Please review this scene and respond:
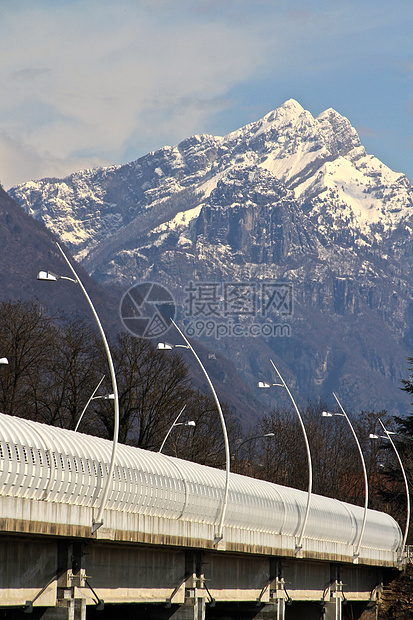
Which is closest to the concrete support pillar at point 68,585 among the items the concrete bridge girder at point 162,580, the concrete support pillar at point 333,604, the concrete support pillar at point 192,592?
the concrete bridge girder at point 162,580

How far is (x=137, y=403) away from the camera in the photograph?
7925 cm

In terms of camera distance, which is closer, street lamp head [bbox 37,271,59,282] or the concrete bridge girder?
the concrete bridge girder

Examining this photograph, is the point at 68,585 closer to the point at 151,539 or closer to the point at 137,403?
the point at 151,539

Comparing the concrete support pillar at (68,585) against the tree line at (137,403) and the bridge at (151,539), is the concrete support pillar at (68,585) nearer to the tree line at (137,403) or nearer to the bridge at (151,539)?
the bridge at (151,539)

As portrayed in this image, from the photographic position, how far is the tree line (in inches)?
2854

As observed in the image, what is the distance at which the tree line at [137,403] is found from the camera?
2854 inches

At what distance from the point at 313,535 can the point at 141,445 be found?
28003mm

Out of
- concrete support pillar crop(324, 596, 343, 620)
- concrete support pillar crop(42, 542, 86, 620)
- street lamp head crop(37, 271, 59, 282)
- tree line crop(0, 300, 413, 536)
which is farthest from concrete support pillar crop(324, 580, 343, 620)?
street lamp head crop(37, 271, 59, 282)

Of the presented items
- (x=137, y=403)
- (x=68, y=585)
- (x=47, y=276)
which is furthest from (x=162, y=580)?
(x=137, y=403)

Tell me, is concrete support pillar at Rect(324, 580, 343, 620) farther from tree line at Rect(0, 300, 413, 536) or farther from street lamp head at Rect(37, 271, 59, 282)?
street lamp head at Rect(37, 271, 59, 282)

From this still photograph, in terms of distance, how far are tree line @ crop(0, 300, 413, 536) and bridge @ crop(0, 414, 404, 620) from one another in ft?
42.9

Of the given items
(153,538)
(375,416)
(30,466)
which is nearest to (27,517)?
(30,466)

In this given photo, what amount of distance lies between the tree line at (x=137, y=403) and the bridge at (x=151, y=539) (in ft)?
42.9

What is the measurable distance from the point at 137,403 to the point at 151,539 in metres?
45.8
